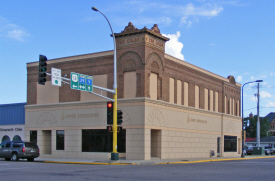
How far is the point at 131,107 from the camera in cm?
3197

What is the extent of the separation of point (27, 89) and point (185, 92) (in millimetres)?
16264

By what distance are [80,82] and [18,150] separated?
29.0ft

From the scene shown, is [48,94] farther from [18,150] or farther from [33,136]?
[18,150]

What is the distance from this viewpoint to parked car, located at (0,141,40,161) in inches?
1183

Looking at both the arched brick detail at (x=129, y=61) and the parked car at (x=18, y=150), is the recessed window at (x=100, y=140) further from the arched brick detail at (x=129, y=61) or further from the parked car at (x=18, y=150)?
the arched brick detail at (x=129, y=61)

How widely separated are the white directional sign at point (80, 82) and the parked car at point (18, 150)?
319 inches

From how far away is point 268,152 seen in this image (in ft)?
203

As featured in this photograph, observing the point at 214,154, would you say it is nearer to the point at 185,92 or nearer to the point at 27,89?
the point at 185,92

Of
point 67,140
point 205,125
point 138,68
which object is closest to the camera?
point 138,68

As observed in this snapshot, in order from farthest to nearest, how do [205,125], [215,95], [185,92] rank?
[215,95] → [205,125] → [185,92]

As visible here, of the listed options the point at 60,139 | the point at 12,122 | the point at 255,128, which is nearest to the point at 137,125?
the point at 60,139

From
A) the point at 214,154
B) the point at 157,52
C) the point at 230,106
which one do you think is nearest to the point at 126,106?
the point at 157,52

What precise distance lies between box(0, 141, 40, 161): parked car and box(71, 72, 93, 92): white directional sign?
26.6 ft

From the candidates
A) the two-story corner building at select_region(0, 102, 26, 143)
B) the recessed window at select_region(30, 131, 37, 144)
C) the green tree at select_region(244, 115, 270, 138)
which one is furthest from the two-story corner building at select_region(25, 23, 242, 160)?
the green tree at select_region(244, 115, 270, 138)
